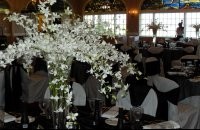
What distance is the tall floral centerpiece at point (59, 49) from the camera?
6.88ft

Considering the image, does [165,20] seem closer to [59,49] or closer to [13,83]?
[13,83]

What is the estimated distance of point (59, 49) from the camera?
2109 mm

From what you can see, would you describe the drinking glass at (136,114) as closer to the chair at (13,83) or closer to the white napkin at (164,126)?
the white napkin at (164,126)

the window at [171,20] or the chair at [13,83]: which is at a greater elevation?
the window at [171,20]

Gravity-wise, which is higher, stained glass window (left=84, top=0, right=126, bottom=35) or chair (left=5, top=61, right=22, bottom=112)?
stained glass window (left=84, top=0, right=126, bottom=35)

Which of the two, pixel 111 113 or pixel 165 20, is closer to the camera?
pixel 111 113

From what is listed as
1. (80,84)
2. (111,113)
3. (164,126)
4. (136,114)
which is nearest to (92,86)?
(80,84)

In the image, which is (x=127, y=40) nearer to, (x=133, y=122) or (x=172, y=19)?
(x=172, y=19)

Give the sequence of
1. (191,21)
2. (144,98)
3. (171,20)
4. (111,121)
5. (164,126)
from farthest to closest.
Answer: (171,20), (191,21), (144,98), (111,121), (164,126)

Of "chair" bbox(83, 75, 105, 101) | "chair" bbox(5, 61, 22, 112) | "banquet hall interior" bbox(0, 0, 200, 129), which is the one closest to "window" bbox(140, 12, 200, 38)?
"banquet hall interior" bbox(0, 0, 200, 129)

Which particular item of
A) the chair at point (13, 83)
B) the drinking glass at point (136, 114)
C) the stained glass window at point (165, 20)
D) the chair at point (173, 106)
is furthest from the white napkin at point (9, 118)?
the stained glass window at point (165, 20)

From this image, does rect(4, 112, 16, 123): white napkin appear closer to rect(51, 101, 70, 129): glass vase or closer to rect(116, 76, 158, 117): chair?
rect(51, 101, 70, 129): glass vase

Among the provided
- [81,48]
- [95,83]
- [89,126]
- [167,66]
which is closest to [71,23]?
[81,48]

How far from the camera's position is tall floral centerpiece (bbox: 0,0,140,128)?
82.6 inches
